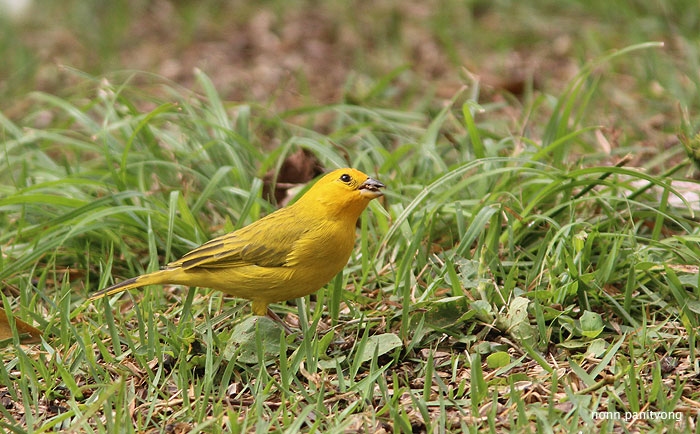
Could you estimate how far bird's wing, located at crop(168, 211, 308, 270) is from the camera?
12.9 ft

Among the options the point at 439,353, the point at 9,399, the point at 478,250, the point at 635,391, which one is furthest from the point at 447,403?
the point at 9,399

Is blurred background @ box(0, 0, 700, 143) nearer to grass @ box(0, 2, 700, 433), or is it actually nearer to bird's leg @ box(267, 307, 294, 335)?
grass @ box(0, 2, 700, 433)

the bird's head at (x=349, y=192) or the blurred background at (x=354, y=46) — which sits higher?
the bird's head at (x=349, y=192)

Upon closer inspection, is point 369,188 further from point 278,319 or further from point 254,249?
point 278,319

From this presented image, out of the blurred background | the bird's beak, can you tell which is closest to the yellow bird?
the bird's beak

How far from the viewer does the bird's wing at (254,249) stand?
12.9ft

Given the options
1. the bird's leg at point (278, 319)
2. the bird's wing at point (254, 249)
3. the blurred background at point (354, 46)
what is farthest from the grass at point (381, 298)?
the blurred background at point (354, 46)

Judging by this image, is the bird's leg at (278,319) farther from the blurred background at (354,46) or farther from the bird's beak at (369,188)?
the blurred background at (354,46)

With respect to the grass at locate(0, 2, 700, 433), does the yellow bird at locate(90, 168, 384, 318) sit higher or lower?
higher

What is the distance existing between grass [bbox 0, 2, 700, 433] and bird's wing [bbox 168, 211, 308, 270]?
0.87 feet

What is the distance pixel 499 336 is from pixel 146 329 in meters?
1.70

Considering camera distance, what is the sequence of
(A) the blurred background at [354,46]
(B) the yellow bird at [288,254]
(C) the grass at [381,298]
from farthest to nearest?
1. (A) the blurred background at [354,46]
2. (B) the yellow bird at [288,254]
3. (C) the grass at [381,298]

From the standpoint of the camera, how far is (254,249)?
3.99 meters

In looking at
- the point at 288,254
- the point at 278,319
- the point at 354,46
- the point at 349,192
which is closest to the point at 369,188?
the point at 349,192
